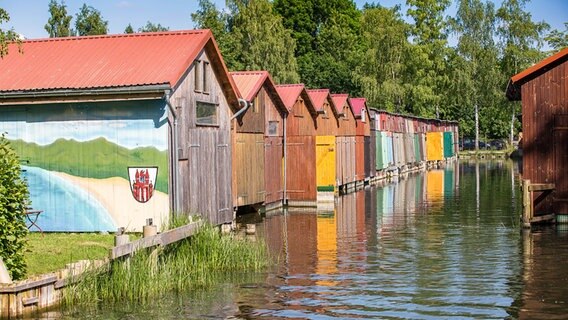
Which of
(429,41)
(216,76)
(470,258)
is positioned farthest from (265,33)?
(470,258)

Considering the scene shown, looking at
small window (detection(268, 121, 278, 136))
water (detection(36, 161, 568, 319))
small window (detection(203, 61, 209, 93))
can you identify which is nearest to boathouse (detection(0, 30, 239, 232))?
small window (detection(203, 61, 209, 93))

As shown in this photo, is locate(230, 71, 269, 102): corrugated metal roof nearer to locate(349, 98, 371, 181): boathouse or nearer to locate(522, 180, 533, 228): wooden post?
locate(522, 180, 533, 228): wooden post

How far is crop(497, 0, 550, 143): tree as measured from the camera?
265 feet

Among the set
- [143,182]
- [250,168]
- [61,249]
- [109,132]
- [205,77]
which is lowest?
[61,249]

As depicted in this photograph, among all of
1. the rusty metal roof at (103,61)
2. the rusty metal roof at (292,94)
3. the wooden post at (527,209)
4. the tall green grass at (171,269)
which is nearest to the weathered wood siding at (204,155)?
the rusty metal roof at (103,61)

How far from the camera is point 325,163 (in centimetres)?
3894

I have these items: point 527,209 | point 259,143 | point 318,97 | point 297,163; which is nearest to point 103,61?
point 259,143

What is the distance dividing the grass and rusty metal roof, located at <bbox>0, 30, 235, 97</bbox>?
365 cm

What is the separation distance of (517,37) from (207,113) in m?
63.2

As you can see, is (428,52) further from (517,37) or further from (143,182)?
(143,182)

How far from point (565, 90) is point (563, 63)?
2.55ft

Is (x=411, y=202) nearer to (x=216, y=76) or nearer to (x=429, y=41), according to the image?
(x=216, y=76)

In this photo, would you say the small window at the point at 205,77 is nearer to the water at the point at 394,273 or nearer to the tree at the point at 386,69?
the water at the point at 394,273

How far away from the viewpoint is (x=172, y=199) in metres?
22.1
